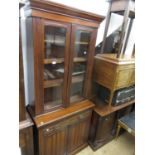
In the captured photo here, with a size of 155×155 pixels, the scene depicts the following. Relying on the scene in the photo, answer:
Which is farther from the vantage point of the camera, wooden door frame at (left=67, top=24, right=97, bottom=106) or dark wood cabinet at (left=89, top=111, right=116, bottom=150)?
dark wood cabinet at (left=89, top=111, right=116, bottom=150)

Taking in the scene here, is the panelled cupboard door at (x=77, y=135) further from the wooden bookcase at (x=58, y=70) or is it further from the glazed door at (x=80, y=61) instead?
the glazed door at (x=80, y=61)

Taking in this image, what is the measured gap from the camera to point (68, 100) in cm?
162

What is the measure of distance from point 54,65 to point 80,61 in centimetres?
35

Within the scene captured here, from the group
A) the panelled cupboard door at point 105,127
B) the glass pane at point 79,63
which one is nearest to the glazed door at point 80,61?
the glass pane at point 79,63

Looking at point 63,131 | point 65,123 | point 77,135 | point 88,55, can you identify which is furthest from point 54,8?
point 77,135

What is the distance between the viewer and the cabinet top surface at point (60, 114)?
1.37 m

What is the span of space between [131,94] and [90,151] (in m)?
1.12

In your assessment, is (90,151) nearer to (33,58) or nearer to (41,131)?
(41,131)

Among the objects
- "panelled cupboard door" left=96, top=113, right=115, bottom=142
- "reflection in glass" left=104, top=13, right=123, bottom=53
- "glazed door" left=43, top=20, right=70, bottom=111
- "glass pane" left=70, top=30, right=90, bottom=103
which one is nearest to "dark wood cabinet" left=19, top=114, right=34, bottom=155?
"glazed door" left=43, top=20, right=70, bottom=111

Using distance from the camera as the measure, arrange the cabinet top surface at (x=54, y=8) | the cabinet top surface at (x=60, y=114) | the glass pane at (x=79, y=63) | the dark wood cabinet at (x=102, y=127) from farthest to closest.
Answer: the dark wood cabinet at (x=102, y=127) → the glass pane at (x=79, y=63) → the cabinet top surface at (x=60, y=114) → the cabinet top surface at (x=54, y=8)

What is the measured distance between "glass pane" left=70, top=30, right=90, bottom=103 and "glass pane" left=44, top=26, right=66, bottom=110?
18 cm

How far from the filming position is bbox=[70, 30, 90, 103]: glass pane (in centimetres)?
150

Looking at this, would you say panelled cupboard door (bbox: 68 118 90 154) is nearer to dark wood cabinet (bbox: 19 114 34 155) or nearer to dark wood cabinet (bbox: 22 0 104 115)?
dark wood cabinet (bbox: 22 0 104 115)
